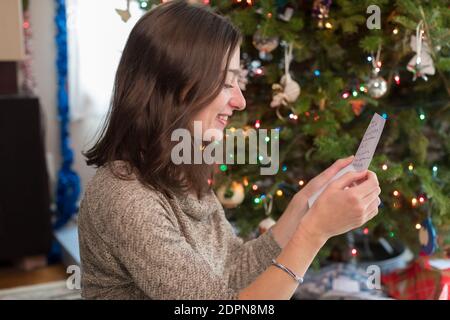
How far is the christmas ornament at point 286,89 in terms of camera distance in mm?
1767

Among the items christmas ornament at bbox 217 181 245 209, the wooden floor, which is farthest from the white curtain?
Result: christmas ornament at bbox 217 181 245 209

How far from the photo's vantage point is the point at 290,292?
1.01m

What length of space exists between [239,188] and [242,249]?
0.53m

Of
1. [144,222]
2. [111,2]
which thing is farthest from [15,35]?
[144,222]

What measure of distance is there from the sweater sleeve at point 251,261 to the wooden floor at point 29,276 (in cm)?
157

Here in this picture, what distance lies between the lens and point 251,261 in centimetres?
132

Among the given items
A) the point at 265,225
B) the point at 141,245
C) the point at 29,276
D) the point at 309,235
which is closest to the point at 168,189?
the point at 141,245

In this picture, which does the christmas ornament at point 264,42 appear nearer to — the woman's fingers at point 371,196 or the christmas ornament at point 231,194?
the christmas ornament at point 231,194

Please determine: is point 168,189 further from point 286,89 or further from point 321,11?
point 321,11

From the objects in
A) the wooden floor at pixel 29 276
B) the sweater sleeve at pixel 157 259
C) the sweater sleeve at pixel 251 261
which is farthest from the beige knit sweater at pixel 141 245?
the wooden floor at pixel 29 276

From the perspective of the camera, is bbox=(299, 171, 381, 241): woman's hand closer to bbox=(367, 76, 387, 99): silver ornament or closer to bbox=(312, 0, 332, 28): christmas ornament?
bbox=(367, 76, 387, 99): silver ornament

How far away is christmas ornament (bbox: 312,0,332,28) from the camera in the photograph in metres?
1.76

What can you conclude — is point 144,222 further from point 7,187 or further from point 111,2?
point 111,2

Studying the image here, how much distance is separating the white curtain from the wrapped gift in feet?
5.55
